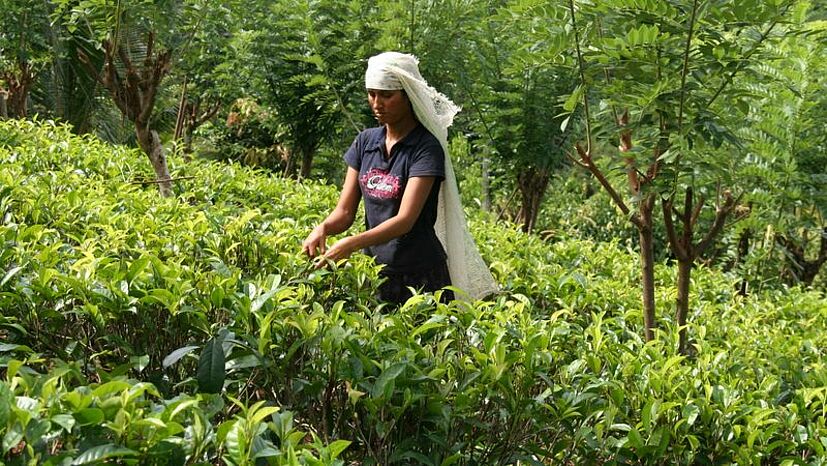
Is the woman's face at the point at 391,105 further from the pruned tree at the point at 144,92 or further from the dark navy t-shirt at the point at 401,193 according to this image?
the pruned tree at the point at 144,92

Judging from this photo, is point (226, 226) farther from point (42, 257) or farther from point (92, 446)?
point (92, 446)

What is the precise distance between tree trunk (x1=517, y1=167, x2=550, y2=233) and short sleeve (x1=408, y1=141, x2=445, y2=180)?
169 inches

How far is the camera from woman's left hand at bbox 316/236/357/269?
10.0 feet

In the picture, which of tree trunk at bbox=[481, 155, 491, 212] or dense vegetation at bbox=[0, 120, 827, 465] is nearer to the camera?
dense vegetation at bbox=[0, 120, 827, 465]

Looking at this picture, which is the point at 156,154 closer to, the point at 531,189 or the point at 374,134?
the point at 374,134

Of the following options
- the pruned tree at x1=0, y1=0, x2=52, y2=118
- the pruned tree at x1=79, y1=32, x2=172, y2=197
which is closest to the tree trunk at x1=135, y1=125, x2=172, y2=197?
the pruned tree at x1=79, y1=32, x2=172, y2=197

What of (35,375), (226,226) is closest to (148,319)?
(35,375)

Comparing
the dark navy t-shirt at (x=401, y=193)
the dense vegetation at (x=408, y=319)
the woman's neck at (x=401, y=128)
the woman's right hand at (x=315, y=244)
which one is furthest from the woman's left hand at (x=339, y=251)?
the woman's neck at (x=401, y=128)

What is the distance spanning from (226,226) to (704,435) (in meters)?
1.87

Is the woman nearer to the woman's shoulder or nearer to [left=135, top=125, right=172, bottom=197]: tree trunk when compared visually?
the woman's shoulder

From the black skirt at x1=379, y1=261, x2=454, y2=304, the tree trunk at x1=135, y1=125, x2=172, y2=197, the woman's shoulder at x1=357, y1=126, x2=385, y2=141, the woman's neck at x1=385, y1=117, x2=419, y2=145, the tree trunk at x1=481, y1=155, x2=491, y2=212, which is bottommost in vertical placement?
the tree trunk at x1=481, y1=155, x2=491, y2=212

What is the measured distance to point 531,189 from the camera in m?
7.88

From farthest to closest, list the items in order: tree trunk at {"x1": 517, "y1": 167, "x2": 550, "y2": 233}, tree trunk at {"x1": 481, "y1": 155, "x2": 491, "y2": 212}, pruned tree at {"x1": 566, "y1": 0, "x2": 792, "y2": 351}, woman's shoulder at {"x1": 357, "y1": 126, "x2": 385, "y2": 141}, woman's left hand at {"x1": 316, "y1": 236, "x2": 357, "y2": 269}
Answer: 1. tree trunk at {"x1": 481, "y1": 155, "x2": 491, "y2": 212}
2. tree trunk at {"x1": 517, "y1": 167, "x2": 550, "y2": 233}
3. woman's shoulder at {"x1": 357, "y1": 126, "x2": 385, "y2": 141}
4. woman's left hand at {"x1": 316, "y1": 236, "x2": 357, "y2": 269}
5. pruned tree at {"x1": 566, "y1": 0, "x2": 792, "y2": 351}

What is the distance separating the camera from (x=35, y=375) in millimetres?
1938
